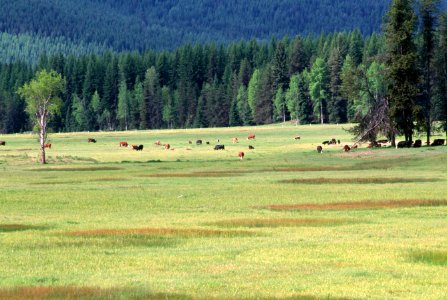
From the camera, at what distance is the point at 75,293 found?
23.2m

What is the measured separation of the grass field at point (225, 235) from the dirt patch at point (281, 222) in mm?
50

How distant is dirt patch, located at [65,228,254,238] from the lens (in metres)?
35.6

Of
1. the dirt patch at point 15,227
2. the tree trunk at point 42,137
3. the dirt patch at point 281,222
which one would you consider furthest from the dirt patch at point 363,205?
the tree trunk at point 42,137

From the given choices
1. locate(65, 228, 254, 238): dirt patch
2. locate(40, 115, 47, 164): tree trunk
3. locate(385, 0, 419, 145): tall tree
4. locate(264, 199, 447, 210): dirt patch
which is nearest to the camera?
locate(65, 228, 254, 238): dirt patch

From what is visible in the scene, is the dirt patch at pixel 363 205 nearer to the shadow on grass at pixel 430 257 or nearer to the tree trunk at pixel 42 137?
the shadow on grass at pixel 430 257

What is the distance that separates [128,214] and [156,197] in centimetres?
1077

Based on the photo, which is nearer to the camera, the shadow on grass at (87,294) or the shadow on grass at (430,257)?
the shadow on grass at (87,294)

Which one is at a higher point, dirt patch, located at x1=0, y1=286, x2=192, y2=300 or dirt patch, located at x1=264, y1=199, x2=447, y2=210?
dirt patch, located at x1=0, y1=286, x2=192, y2=300

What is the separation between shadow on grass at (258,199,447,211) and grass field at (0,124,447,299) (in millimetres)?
54

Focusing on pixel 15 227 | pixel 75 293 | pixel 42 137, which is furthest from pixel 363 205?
pixel 42 137

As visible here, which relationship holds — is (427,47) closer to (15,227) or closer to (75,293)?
(15,227)

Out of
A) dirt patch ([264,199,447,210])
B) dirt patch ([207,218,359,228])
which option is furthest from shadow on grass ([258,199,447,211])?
dirt patch ([207,218,359,228])

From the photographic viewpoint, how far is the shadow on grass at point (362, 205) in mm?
47469

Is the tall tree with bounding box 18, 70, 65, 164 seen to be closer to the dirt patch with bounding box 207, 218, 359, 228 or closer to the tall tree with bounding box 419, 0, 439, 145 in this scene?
the tall tree with bounding box 419, 0, 439, 145
